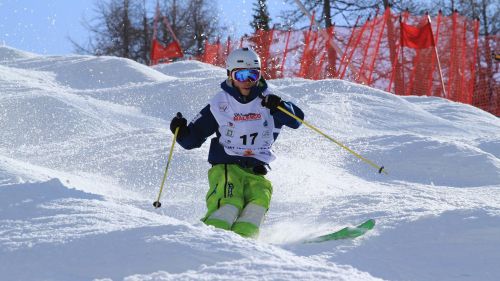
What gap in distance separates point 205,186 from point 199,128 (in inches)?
53.0

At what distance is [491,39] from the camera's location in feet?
53.6

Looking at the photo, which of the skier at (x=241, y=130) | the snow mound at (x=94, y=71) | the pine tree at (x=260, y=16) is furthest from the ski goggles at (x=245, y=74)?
the pine tree at (x=260, y=16)

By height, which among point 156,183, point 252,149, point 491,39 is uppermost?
point 491,39

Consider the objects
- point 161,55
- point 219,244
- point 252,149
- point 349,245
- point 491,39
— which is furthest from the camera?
point 161,55

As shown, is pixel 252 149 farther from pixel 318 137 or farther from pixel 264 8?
pixel 264 8

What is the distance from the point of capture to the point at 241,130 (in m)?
5.19

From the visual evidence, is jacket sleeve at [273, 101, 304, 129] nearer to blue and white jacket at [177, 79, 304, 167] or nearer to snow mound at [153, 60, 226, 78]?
blue and white jacket at [177, 79, 304, 167]

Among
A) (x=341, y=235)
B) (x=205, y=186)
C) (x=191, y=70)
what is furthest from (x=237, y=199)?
(x=191, y=70)

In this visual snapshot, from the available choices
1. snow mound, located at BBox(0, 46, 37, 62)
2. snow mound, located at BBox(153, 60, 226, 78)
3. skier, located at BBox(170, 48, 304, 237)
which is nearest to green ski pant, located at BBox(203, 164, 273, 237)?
skier, located at BBox(170, 48, 304, 237)

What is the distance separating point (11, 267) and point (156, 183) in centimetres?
373

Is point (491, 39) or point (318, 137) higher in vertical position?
point (491, 39)

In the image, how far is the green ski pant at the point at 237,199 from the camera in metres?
4.69

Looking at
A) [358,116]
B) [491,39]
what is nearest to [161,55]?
[491,39]

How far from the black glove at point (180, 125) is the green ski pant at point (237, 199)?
328 millimetres
